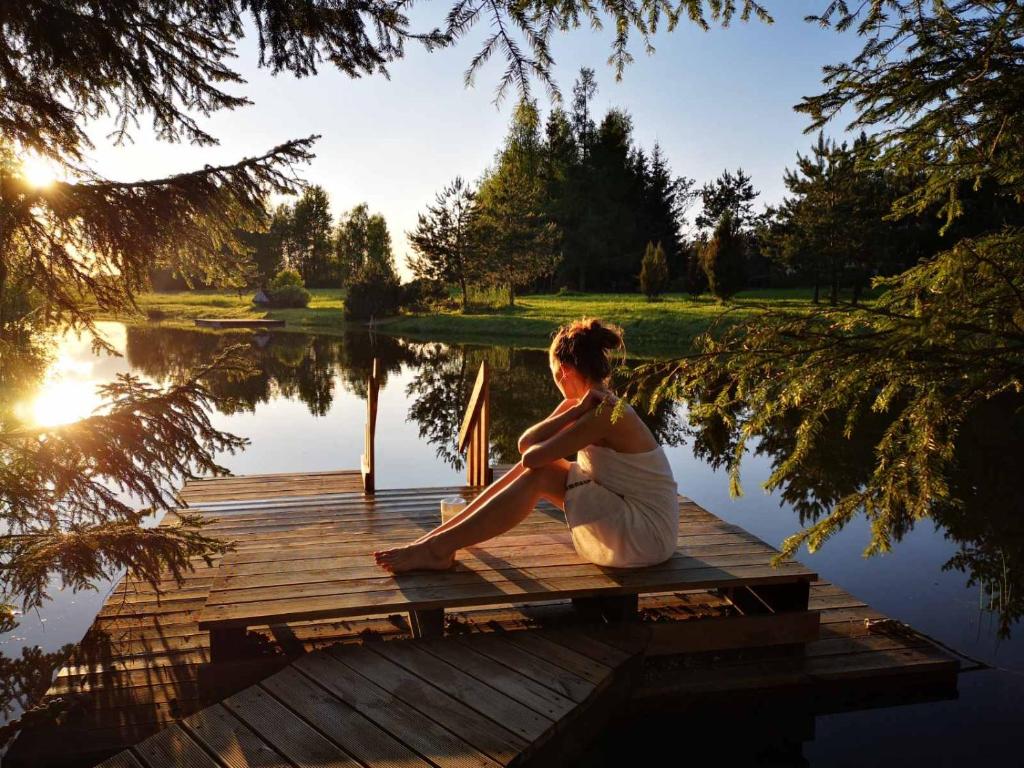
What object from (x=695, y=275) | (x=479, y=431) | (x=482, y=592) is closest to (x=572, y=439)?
(x=482, y=592)

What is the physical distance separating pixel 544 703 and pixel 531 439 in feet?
4.19

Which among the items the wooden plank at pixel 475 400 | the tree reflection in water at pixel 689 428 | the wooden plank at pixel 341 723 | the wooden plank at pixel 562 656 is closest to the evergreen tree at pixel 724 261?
the tree reflection in water at pixel 689 428

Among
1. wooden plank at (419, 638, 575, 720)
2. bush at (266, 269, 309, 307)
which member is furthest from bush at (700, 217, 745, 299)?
wooden plank at (419, 638, 575, 720)

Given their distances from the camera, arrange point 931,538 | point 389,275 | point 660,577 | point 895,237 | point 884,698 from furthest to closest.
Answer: point 389,275 → point 895,237 → point 931,538 → point 884,698 → point 660,577

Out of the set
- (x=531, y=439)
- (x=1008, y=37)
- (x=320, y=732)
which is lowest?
(x=320, y=732)

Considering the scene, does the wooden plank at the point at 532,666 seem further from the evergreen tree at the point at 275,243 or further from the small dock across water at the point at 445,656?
the evergreen tree at the point at 275,243

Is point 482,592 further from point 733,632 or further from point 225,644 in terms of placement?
point 733,632

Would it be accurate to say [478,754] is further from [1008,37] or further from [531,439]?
[1008,37]

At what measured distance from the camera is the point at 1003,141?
3.13 m

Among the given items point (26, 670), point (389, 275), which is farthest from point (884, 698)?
point (389, 275)

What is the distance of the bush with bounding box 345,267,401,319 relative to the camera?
112 ft

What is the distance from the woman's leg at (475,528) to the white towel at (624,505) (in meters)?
0.22

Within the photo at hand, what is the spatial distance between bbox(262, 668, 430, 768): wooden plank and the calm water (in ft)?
3.80

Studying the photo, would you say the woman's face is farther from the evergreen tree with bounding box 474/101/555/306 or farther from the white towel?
the evergreen tree with bounding box 474/101/555/306
